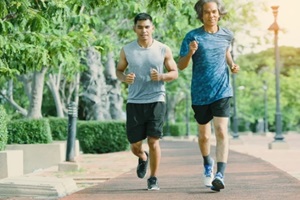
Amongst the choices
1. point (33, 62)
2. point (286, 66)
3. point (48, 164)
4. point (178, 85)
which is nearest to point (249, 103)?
point (286, 66)

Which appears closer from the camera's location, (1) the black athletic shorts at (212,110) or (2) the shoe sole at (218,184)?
(2) the shoe sole at (218,184)

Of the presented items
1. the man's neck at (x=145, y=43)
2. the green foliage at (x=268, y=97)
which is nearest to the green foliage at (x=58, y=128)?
the man's neck at (x=145, y=43)

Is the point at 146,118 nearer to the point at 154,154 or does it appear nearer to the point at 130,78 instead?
the point at 154,154

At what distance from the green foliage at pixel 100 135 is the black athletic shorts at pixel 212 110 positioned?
16.4 meters

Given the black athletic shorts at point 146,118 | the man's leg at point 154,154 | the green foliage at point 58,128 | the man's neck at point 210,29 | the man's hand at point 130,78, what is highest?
the man's neck at point 210,29

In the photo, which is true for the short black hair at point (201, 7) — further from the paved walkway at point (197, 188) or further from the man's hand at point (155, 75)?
the paved walkway at point (197, 188)

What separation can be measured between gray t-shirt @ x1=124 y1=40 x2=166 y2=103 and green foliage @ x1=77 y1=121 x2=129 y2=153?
54.1 feet

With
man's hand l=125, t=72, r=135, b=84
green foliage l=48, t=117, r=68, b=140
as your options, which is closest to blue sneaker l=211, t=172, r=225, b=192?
man's hand l=125, t=72, r=135, b=84

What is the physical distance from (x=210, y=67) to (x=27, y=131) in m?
11.5

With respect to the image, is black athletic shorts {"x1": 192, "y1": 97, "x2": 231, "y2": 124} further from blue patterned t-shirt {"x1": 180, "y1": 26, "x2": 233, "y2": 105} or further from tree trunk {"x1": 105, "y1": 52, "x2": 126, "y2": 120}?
tree trunk {"x1": 105, "y1": 52, "x2": 126, "y2": 120}

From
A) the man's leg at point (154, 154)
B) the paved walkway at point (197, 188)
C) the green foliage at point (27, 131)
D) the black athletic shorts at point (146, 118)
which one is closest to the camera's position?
the paved walkway at point (197, 188)

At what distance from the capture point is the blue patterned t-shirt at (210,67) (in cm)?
912

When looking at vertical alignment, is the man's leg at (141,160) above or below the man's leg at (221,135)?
below

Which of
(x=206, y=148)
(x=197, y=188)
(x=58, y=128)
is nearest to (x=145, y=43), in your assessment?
(x=206, y=148)
